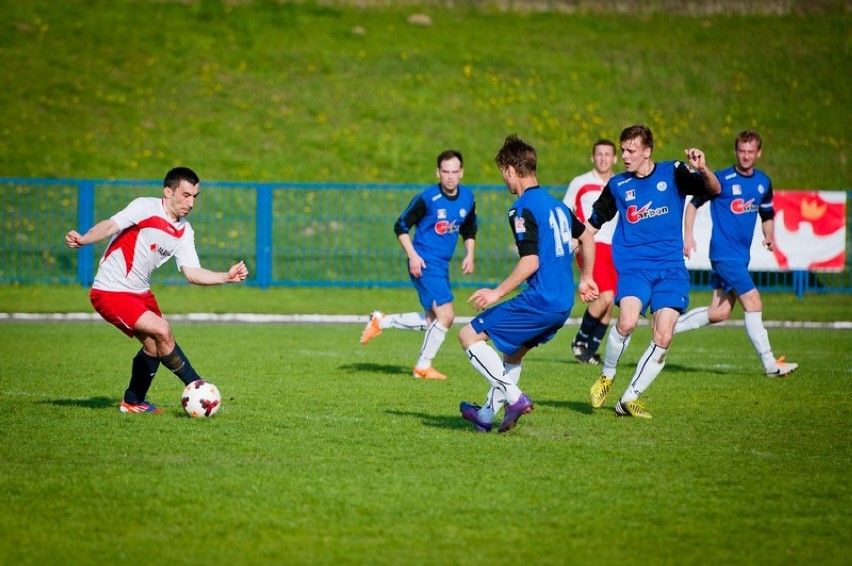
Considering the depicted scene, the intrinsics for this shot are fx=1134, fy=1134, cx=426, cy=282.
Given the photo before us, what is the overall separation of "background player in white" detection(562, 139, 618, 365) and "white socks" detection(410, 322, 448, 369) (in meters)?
2.10

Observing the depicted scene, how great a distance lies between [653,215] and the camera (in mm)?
9352

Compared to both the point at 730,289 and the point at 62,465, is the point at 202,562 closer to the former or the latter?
the point at 62,465

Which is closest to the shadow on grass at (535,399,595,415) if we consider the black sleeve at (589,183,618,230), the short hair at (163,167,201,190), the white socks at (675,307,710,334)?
the black sleeve at (589,183,618,230)

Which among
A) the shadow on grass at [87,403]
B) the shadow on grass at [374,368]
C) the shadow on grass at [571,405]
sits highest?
the shadow on grass at [87,403]

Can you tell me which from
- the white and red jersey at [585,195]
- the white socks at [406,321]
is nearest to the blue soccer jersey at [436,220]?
the white socks at [406,321]

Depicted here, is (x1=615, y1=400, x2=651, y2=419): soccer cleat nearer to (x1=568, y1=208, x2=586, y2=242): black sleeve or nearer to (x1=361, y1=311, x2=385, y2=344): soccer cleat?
(x1=568, y1=208, x2=586, y2=242): black sleeve

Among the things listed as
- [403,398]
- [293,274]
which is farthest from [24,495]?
[293,274]

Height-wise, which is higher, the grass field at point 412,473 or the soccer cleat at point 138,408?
the soccer cleat at point 138,408

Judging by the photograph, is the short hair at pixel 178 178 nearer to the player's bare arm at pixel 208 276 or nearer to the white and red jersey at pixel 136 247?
the white and red jersey at pixel 136 247

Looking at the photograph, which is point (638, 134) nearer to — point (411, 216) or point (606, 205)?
point (606, 205)

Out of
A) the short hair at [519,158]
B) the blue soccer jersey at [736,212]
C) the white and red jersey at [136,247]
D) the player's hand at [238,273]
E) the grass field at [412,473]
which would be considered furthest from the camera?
the blue soccer jersey at [736,212]

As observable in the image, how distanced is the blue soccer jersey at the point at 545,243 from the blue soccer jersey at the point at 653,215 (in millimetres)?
1411

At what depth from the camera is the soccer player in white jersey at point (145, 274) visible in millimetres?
8898

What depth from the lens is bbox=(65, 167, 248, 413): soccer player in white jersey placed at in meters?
8.90
